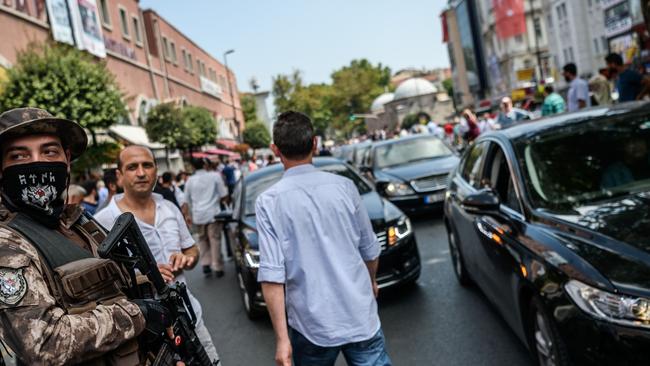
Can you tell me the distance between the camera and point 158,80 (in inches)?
1412

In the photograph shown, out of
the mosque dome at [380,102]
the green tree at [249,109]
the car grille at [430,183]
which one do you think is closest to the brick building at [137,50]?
the car grille at [430,183]

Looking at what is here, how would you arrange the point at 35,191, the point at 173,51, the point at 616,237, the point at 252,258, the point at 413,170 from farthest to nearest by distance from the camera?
the point at 173,51 < the point at 413,170 < the point at 252,258 < the point at 616,237 < the point at 35,191

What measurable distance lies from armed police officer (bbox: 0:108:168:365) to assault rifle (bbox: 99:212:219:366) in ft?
0.36

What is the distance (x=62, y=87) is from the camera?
16.6 metres

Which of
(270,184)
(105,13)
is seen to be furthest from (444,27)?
(270,184)

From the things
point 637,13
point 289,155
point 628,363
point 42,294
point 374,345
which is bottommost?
point 628,363

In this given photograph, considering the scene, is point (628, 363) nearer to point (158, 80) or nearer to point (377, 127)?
point (158, 80)

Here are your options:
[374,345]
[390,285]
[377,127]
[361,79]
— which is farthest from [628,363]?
[361,79]

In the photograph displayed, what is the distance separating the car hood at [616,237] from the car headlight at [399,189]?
6757mm

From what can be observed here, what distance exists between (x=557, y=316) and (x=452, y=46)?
101 m

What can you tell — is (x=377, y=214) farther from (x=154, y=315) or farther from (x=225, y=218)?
(x=154, y=315)

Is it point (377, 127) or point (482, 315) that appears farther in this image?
point (377, 127)

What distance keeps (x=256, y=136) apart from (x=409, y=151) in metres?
56.5

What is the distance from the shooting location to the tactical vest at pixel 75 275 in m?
1.95
